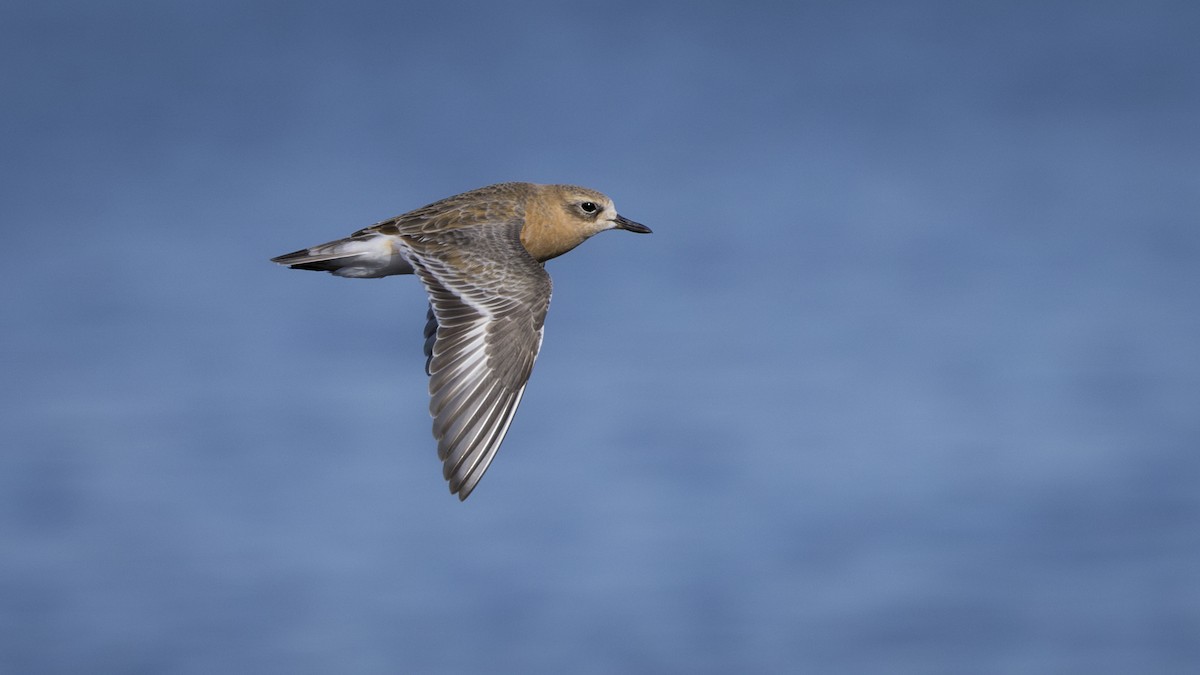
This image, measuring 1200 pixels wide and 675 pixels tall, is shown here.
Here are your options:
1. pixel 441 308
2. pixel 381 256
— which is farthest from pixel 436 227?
pixel 441 308

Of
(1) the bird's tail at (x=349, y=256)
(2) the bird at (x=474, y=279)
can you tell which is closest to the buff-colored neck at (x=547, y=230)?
(2) the bird at (x=474, y=279)

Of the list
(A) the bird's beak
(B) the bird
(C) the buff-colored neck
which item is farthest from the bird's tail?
(A) the bird's beak

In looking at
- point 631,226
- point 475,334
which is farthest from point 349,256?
point 631,226

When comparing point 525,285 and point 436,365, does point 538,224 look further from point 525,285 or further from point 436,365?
point 436,365

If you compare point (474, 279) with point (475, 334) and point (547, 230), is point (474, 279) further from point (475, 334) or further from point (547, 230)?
point (547, 230)

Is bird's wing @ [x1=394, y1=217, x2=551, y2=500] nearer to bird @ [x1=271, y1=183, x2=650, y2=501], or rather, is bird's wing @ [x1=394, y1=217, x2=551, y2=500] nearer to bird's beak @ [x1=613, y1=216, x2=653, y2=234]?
bird @ [x1=271, y1=183, x2=650, y2=501]

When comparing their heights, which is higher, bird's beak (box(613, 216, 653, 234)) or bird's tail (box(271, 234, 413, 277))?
bird's beak (box(613, 216, 653, 234))
